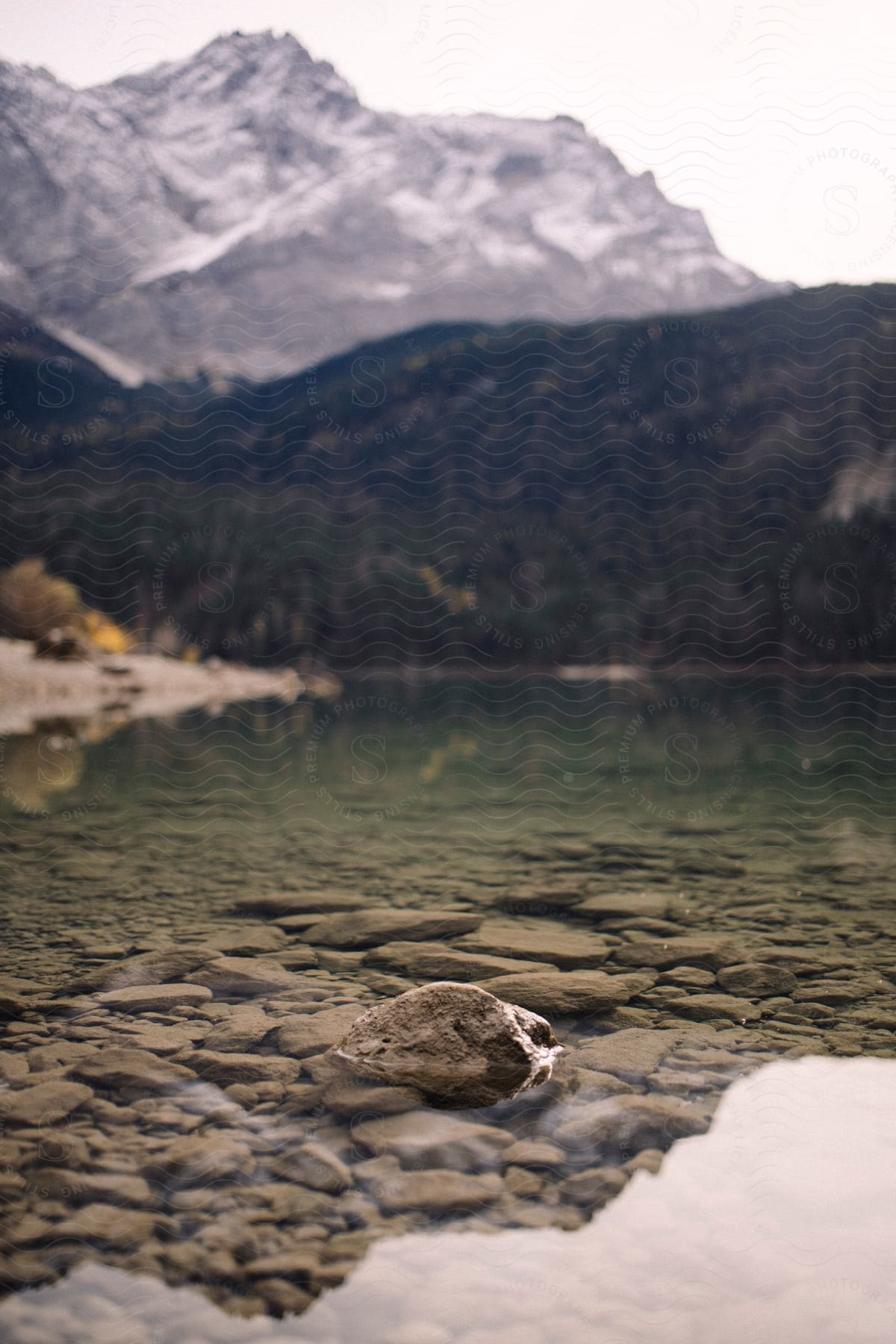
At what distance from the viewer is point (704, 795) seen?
12.0 meters

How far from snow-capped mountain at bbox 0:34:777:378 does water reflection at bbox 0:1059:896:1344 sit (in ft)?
207

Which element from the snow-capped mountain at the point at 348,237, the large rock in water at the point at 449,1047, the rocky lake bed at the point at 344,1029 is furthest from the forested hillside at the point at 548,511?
the large rock in water at the point at 449,1047

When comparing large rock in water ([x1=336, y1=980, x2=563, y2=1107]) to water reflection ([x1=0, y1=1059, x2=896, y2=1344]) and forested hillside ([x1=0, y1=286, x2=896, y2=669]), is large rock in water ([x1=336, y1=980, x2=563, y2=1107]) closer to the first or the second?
water reflection ([x1=0, y1=1059, x2=896, y2=1344])

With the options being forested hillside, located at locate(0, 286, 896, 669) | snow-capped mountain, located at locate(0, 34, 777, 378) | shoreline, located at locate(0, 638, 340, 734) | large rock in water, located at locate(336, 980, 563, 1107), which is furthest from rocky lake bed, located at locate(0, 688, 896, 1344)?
snow-capped mountain, located at locate(0, 34, 777, 378)

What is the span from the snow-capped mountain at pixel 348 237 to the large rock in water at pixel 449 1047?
203ft

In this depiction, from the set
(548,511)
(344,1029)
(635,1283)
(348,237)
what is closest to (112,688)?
(344,1029)

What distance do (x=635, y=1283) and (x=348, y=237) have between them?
195 m

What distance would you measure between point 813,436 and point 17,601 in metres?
60.7

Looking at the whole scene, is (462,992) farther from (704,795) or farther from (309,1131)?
(704,795)

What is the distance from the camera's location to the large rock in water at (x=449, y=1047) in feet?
11.7

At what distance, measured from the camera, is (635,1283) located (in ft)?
8.51

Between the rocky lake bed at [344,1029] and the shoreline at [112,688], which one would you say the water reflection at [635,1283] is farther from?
the shoreline at [112,688]

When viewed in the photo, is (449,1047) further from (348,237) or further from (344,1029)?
(348,237)

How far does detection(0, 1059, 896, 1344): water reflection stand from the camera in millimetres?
2396
